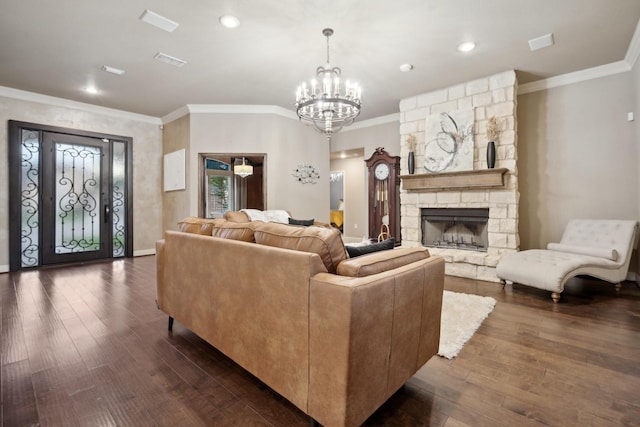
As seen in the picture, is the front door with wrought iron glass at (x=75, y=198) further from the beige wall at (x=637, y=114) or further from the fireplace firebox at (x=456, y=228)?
the beige wall at (x=637, y=114)

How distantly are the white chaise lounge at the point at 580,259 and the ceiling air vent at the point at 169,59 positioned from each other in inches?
189

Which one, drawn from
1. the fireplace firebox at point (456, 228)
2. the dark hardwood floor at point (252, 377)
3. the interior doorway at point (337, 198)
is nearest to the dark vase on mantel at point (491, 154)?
the fireplace firebox at point (456, 228)

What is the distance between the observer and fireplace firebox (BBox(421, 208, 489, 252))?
4.51 m

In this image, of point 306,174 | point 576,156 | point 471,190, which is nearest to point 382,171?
point 306,174

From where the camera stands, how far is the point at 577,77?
4113 mm

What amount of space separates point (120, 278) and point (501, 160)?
5569 millimetres

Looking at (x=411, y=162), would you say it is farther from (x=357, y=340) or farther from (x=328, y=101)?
(x=357, y=340)

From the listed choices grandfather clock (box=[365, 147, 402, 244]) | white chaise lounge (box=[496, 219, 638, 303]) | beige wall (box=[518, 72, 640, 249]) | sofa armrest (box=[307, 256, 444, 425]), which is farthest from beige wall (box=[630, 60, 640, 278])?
sofa armrest (box=[307, 256, 444, 425])

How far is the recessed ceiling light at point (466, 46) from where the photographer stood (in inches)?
134

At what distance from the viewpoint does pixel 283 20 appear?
2936 mm

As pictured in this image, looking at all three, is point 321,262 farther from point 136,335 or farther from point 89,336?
point 89,336

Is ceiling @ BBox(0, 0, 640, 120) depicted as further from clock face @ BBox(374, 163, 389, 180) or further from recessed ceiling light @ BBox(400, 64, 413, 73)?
clock face @ BBox(374, 163, 389, 180)

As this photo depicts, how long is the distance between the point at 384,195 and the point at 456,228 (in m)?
1.64

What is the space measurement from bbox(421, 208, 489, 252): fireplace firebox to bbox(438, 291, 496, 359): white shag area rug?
158 centimetres
